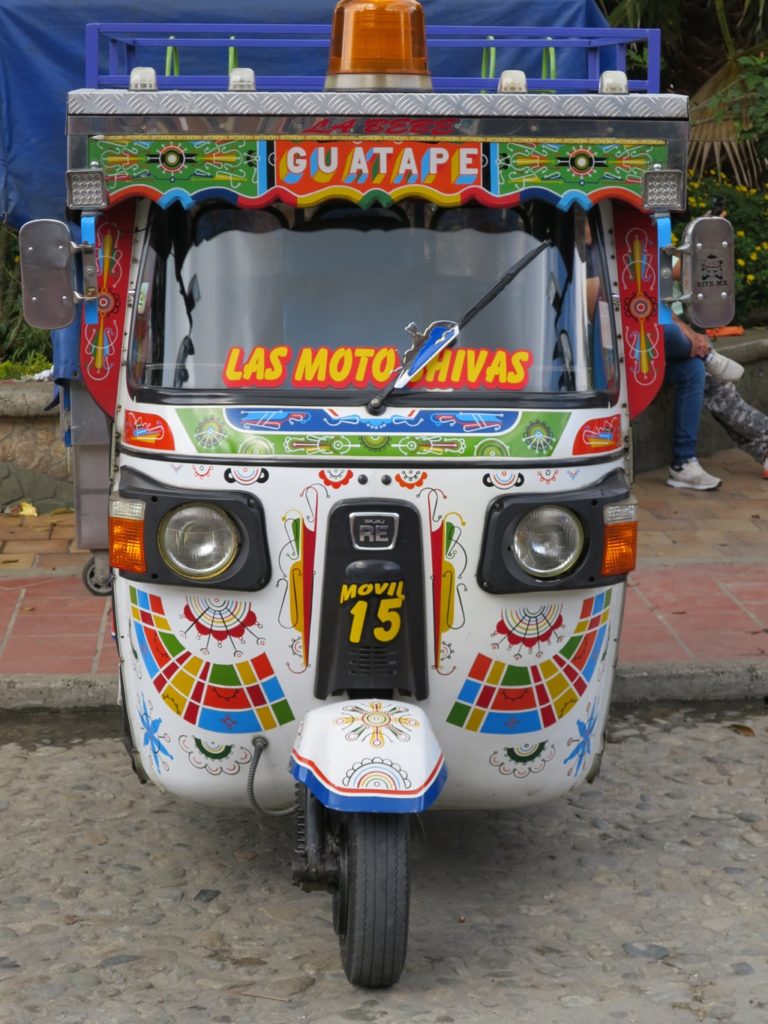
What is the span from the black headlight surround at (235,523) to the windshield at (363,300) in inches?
13.8

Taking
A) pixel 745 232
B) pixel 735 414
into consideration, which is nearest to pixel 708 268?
pixel 735 414

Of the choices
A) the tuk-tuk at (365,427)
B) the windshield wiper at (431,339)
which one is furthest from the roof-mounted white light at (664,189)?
the windshield wiper at (431,339)

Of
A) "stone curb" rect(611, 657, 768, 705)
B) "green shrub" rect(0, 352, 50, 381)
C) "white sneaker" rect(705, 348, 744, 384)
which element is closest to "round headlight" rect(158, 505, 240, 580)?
"stone curb" rect(611, 657, 768, 705)

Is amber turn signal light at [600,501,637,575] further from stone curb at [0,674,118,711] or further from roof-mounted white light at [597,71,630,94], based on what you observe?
stone curb at [0,674,118,711]

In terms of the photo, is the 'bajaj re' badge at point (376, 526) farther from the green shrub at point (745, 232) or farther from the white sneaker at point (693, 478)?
the green shrub at point (745, 232)

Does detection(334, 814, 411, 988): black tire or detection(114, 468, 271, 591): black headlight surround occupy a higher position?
detection(114, 468, 271, 591): black headlight surround

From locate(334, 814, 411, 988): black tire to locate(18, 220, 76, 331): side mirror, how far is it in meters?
1.64

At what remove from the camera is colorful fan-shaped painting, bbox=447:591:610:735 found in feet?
13.7

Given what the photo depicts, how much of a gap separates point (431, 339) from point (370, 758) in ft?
3.86

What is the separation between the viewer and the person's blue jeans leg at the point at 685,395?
31.9 feet

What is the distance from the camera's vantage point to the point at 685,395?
985 cm

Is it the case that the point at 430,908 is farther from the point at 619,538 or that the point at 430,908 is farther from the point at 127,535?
the point at 127,535

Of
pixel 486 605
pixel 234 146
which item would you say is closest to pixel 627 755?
pixel 486 605

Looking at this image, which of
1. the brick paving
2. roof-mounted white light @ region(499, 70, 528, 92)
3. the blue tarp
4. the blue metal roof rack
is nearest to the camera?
roof-mounted white light @ region(499, 70, 528, 92)
